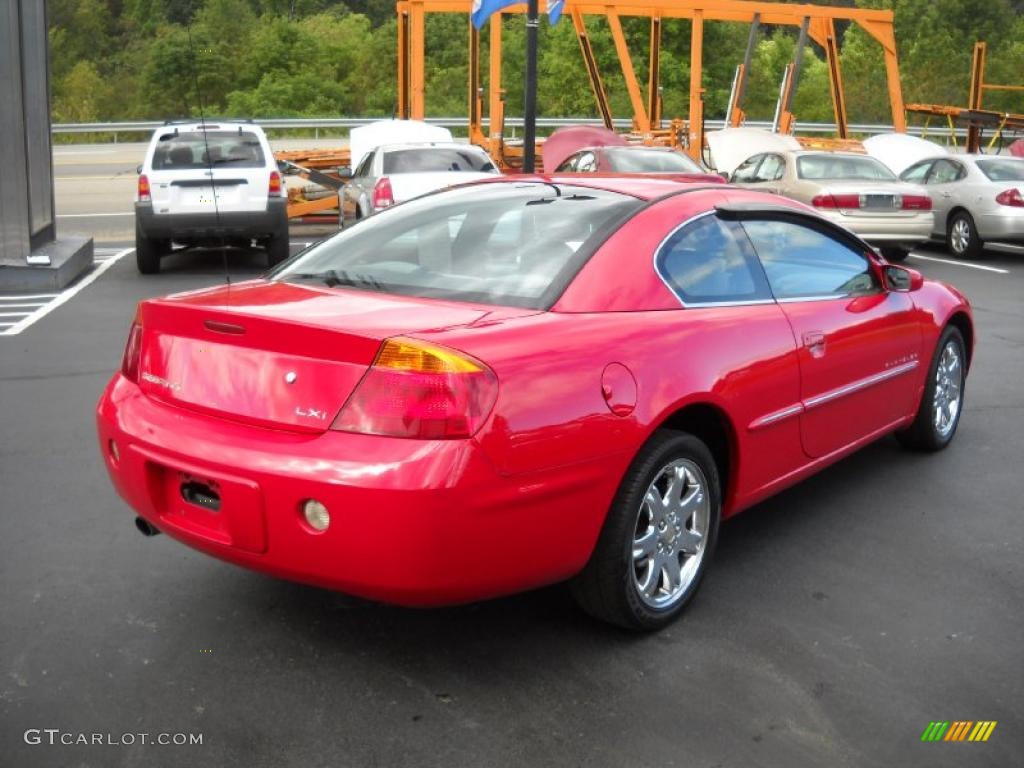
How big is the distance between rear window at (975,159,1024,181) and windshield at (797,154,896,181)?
4.32 feet

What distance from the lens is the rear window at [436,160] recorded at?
14922 mm

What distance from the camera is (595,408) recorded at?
3.57m

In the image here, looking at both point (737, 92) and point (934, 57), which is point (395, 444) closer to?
point (737, 92)

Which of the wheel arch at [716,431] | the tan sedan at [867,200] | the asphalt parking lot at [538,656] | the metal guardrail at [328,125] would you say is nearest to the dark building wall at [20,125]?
the asphalt parking lot at [538,656]

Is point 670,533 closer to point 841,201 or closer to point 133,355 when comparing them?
point 133,355

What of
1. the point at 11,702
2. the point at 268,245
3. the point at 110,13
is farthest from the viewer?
the point at 110,13

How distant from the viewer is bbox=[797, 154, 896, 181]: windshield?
16422 mm

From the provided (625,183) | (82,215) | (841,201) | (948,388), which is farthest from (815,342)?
(82,215)

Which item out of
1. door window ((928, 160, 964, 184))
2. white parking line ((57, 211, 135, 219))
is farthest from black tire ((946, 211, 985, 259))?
white parking line ((57, 211, 135, 219))

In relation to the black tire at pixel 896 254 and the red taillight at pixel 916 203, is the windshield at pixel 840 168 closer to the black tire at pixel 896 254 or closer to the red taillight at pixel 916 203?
the red taillight at pixel 916 203

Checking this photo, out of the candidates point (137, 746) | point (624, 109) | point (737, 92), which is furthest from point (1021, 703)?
point (624, 109)

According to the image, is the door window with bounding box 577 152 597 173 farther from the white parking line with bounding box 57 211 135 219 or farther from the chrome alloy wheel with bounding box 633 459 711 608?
the chrome alloy wheel with bounding box 633 459 711 608

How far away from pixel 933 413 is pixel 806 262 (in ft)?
4.79

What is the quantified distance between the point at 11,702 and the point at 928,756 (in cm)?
249
